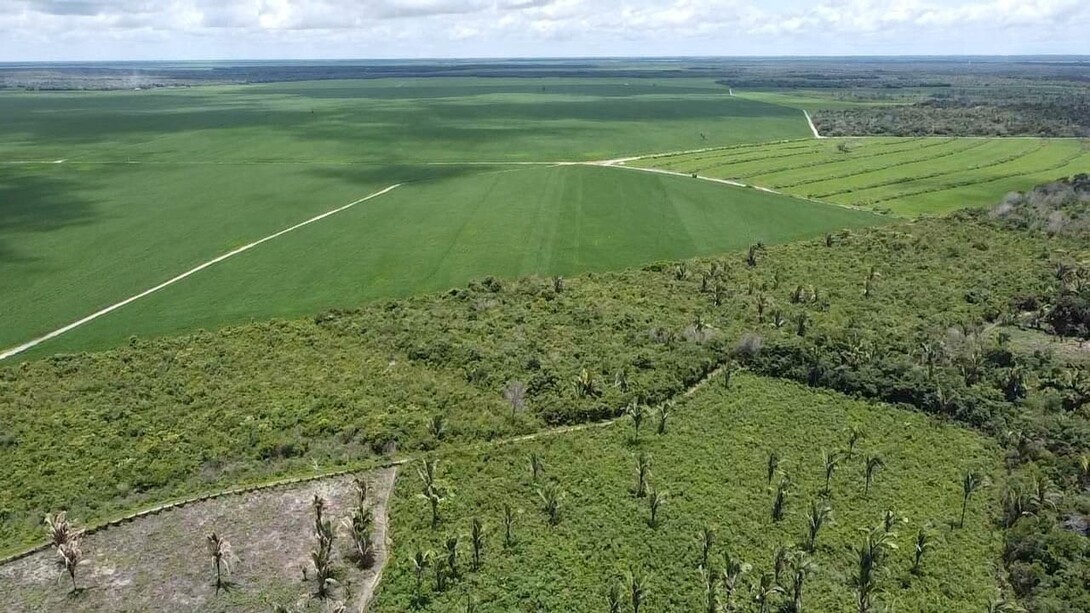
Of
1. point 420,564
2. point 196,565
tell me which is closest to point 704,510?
point 420,564

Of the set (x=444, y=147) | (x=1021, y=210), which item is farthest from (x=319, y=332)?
(x=444, y=147)

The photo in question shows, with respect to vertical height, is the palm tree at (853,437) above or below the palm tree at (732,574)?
above

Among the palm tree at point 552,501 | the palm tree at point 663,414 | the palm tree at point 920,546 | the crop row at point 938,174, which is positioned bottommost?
the palm tree at point 920,546

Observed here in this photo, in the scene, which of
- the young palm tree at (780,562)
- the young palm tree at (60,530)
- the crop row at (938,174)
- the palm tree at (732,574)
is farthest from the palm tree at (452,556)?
the crop row at (938,174)

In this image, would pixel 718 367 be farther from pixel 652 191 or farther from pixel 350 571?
pixel 652 191

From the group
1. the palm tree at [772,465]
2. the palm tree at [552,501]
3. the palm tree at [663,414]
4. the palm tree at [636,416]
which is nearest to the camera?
the palm tree at [552,501]

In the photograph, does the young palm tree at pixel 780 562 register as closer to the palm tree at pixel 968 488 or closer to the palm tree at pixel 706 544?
the palm tree at pixel 706 544
